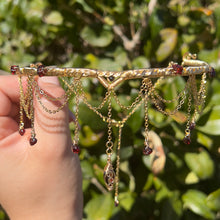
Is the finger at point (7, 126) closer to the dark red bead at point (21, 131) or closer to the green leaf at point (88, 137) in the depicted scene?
the dark red bead at point (21, 131)

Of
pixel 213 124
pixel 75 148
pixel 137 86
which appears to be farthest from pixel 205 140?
pixel 75 148

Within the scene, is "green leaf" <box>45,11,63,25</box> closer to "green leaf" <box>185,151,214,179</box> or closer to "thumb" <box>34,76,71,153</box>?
"thumb" <box>34,76,71,153</box>

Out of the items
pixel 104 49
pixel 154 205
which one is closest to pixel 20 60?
pixel 104 49

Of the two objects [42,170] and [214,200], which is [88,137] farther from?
[214,200]

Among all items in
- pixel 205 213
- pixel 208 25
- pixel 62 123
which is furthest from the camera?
pixel 208 25

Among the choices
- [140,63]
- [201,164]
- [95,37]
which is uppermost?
[95,37]

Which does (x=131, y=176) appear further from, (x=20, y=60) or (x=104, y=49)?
(x=20, y=60)
